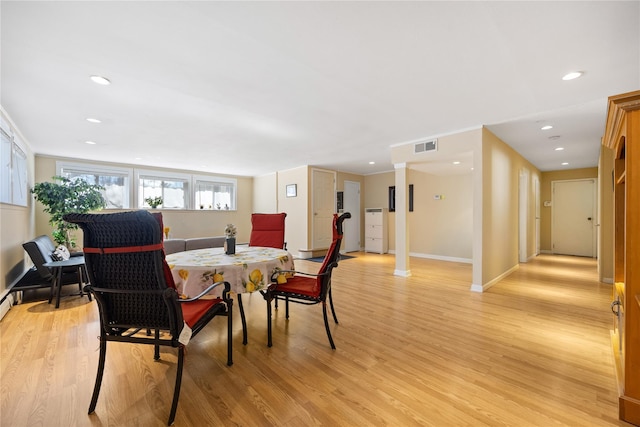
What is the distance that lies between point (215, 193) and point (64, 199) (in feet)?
12.7

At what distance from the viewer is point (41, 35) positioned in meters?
1.90

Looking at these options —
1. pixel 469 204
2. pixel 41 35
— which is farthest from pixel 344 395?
pixel 469 204

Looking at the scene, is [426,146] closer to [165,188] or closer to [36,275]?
[36,275]

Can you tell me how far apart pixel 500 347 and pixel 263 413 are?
197 centimetres

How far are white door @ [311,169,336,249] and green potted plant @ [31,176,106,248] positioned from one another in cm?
453

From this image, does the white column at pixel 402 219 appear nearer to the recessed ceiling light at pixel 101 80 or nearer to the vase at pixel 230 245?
the vase at pixel 230 245

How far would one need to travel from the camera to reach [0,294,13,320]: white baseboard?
9.52ft

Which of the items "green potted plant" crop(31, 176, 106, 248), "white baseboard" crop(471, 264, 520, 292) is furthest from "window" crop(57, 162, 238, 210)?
"white baseboard" crop(471, 264, 520, 292)

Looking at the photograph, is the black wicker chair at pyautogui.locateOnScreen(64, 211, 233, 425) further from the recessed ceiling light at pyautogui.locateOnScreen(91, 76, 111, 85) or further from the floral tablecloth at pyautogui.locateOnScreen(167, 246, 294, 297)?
the recessed ceiling light at pyautogui.locateOnScreen(91, 76, 111, 85)

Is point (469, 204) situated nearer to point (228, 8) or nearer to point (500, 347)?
point (500, 347)

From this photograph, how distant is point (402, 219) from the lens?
4812 mm

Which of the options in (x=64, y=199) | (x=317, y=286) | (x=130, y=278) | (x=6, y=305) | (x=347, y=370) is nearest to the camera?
(x=130, y=278)

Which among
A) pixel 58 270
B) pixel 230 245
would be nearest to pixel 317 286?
pixel 230 245

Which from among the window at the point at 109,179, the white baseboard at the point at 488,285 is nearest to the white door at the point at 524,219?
the white baseboard at the point at 488,285
